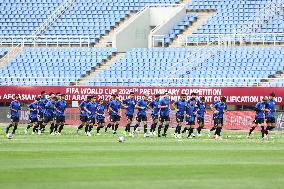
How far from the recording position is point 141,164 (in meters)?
28.7

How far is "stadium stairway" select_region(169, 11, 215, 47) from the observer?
67875 millimetres

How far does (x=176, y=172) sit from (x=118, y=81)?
37.6 meters

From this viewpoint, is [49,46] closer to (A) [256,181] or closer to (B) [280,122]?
(B) [280,122]

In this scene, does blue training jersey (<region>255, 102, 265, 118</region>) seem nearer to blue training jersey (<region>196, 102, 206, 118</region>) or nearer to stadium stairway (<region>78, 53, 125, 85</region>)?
blue training jersey (<region>196, 102, 206, 118</region>)

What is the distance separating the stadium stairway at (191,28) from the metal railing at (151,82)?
5.58 m

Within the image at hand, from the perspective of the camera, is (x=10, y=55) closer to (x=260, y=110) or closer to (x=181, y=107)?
(x=181, y=107)

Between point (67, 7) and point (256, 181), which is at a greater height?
point (67, 7)

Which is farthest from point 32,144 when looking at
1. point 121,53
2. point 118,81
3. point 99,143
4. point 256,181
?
point 121,53

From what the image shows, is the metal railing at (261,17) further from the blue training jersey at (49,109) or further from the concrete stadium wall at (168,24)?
the blue training jersey at (49,109)

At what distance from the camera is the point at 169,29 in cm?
6969

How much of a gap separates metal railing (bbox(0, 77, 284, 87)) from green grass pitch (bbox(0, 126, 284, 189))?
19838 millimetres

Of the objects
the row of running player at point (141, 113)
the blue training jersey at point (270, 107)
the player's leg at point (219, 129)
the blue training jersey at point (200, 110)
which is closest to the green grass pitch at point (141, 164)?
the player's leg at point (219, 129)

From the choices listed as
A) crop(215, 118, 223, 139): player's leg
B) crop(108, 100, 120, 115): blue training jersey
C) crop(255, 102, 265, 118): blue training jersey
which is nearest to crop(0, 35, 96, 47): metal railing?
crop(108, 100, 120, 115): blue training jersey

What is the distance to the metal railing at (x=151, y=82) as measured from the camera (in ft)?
198
